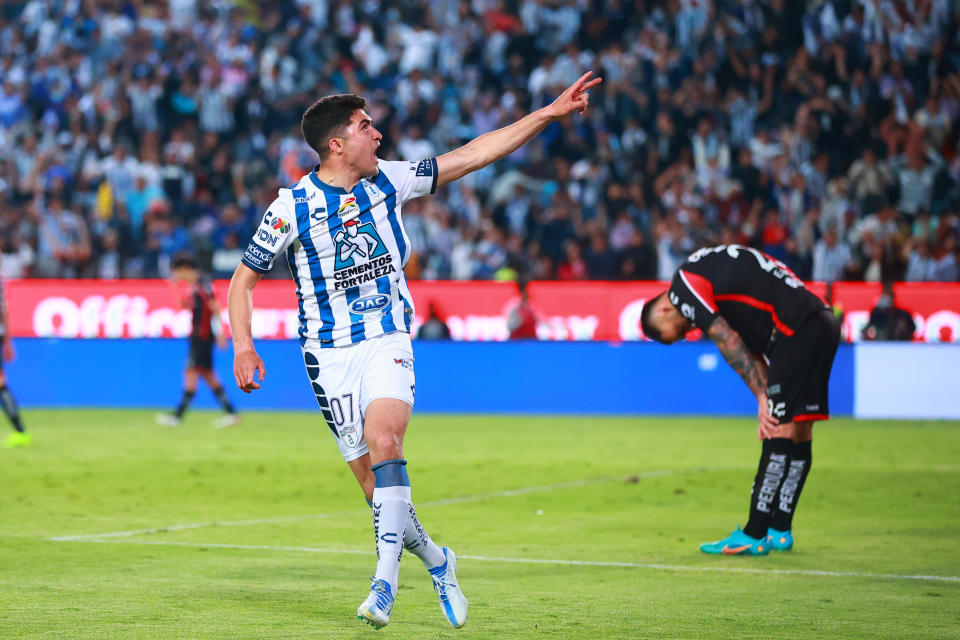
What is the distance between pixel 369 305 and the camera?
251 inches

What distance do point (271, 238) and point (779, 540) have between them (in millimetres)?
4186

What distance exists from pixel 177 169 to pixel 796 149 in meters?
11.3

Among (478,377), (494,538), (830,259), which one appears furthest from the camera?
(830,259)

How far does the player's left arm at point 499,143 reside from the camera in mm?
6629

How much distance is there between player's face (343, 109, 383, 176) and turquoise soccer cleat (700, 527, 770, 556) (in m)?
3.62

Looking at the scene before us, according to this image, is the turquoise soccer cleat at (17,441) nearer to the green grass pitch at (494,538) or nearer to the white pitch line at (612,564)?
the green grass pitch at (494,538)

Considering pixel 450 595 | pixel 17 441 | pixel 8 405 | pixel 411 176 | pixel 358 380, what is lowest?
pixel 17 441

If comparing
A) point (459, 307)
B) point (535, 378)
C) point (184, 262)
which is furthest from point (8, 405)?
point (459, 307)

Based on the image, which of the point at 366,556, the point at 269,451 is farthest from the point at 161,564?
the point at 269,451

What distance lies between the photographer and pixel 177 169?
25.7m

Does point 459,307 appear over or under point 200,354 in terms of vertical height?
over

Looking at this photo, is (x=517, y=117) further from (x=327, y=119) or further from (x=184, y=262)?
(x=327, y=119)

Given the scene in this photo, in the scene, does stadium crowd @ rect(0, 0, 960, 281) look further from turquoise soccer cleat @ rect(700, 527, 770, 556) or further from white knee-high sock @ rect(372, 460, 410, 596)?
white knee-high sock @ rect(372, 460, 410, 596)

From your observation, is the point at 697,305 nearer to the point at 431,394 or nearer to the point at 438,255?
the point at 431,394
